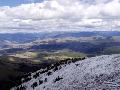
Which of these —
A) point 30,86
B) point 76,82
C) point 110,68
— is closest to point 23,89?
point 30,86

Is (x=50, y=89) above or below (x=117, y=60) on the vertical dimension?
below

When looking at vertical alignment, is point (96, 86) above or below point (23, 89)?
above

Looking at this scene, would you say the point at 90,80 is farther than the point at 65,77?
No

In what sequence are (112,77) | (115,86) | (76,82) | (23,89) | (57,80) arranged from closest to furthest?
(115,86)
(112,77)
(76,82)
(57,80)
(23,89)

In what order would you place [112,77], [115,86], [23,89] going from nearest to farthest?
[115,86], [112,77], [23,89]

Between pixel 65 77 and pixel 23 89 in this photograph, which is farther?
pixel 23 89

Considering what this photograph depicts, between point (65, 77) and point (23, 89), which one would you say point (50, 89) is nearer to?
point (65, 77)

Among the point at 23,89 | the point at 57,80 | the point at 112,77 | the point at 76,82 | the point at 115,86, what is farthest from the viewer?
the point at 23,89

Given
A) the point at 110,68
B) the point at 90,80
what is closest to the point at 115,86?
the point at 90,80

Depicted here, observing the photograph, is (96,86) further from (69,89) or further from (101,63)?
(101,63)

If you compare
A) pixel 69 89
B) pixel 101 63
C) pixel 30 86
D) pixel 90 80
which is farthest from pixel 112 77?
pixel 30 86
